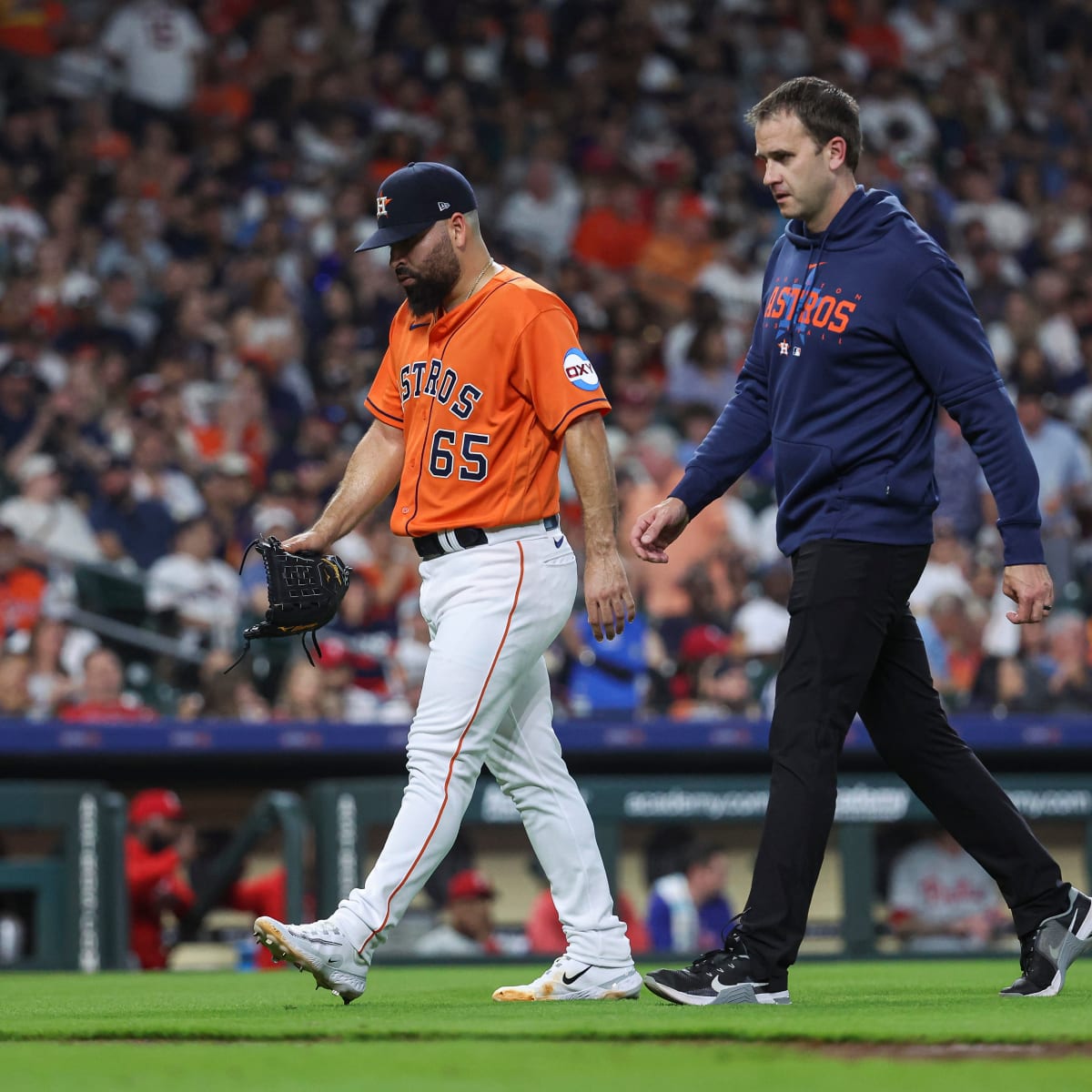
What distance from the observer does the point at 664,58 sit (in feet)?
55.1

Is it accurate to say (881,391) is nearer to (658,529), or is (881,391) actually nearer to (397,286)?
(658,529)

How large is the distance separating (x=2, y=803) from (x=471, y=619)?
192 inches

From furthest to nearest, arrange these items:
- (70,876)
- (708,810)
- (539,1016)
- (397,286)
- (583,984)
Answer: (397,286), (708,810), (70,876), (583,984), (539,1016)

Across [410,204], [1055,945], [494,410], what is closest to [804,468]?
[494,410]

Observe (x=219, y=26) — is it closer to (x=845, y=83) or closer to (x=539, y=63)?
(x=539, y=63)

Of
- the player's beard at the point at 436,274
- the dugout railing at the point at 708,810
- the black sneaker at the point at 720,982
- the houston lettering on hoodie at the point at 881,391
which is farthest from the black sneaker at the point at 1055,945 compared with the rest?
the dugout railing at the point at 708,810

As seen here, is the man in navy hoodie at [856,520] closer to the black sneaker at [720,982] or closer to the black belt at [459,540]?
the black sneaker at [720,982]

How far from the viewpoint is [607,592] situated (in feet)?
15.1

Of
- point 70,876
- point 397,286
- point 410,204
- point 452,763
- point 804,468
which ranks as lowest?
point 70,876

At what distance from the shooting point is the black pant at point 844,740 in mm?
4355

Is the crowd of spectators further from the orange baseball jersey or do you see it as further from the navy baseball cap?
the navy baseball cap

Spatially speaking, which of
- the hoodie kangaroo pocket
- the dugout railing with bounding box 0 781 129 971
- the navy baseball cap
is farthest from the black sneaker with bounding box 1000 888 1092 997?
the dugout railing with bounding box 0 781 129 971

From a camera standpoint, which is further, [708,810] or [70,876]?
[708,810]

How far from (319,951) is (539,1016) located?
508 mm
